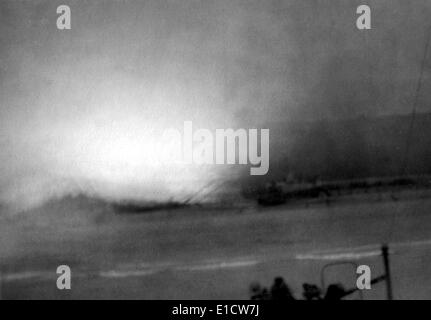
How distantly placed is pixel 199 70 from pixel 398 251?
101cm

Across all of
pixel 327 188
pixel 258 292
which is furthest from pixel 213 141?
pixel 258 292

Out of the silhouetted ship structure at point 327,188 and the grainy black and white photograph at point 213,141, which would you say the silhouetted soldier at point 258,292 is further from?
the silhouetted ship structure at point 327,188

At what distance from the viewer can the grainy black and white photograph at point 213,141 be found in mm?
2408

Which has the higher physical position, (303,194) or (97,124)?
(97,124)

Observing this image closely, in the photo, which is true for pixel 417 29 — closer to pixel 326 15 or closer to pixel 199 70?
pixel 326 15

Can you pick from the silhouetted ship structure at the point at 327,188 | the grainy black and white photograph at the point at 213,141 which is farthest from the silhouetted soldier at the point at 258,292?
the silhouetted ship structure at the point at 327,188

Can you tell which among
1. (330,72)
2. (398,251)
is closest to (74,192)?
(330,72)

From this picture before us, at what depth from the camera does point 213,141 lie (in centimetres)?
243

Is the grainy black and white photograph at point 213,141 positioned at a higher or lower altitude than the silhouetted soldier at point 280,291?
higher

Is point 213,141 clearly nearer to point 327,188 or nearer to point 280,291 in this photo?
point 327,188

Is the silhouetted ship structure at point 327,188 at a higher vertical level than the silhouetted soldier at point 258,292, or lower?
higher

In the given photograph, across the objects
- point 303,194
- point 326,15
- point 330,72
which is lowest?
point 303,194

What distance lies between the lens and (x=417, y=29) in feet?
7.91

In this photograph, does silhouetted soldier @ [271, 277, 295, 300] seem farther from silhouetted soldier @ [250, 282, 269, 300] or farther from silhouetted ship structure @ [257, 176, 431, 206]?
silhouetted ship structure @ [257, 176, 431, 206]
